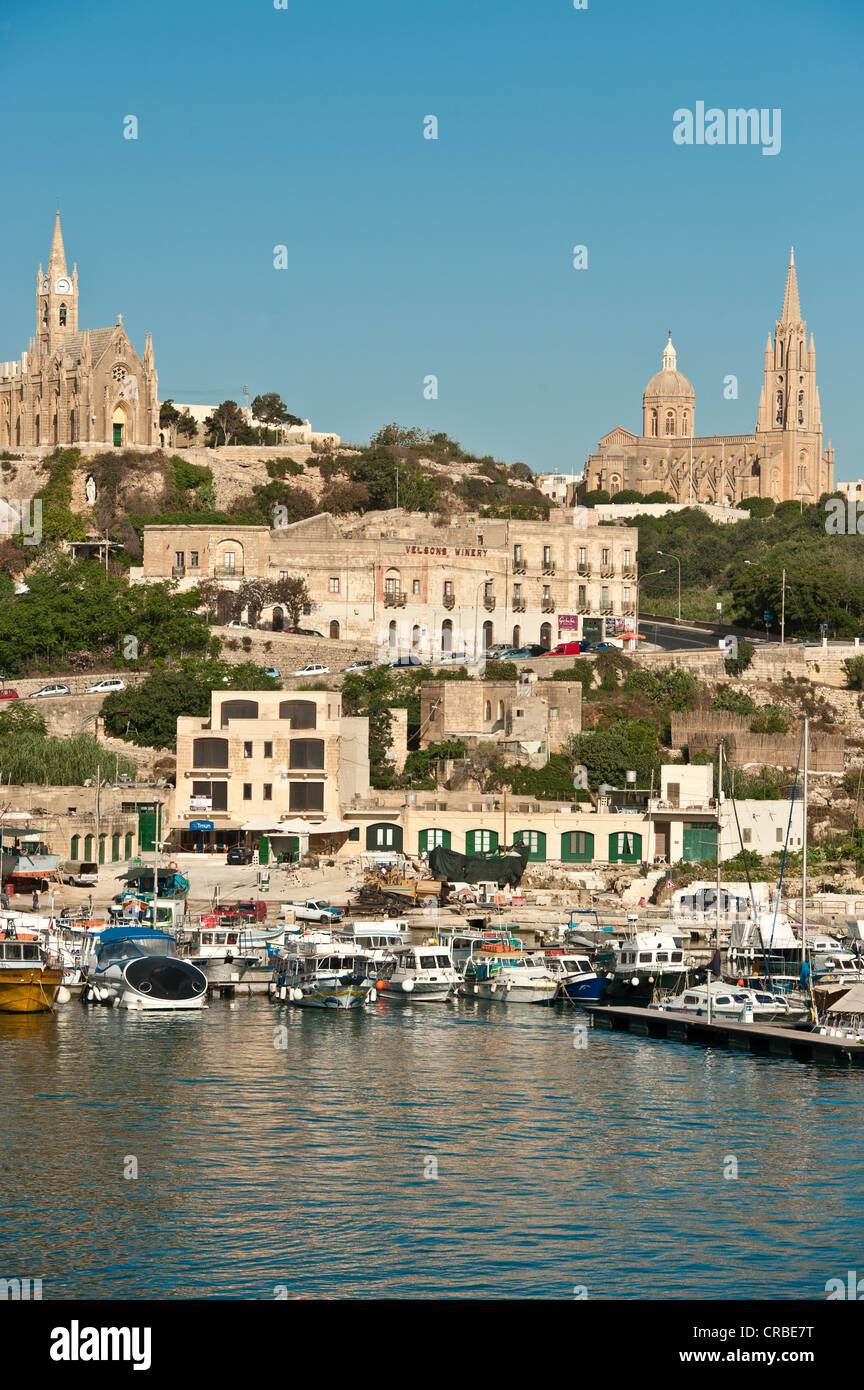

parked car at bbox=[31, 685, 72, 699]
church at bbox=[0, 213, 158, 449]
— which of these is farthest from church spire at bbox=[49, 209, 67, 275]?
parked car at bbox=[31, 685, 72, 699]

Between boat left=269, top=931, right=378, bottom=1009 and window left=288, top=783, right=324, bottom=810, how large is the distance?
1339cm

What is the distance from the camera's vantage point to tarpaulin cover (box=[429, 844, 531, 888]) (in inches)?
1941

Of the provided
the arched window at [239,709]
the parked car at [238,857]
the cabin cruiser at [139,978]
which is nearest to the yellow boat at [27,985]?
the cabin cruiser at [139,978]

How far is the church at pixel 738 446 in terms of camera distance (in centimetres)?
14825

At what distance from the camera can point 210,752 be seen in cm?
5353

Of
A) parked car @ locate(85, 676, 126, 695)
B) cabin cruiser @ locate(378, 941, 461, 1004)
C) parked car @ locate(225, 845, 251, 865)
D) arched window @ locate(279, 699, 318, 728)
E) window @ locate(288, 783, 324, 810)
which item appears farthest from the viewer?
parked car @ locate(85, 676, 126, 695)

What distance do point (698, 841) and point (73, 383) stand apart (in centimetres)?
4533

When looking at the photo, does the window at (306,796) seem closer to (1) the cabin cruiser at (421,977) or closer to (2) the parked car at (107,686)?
(2) the parked car at (107,686)

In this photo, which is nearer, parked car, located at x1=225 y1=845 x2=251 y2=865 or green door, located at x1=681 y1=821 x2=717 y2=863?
parked car, located at x1=225 y1=845 x2=251 y2=865

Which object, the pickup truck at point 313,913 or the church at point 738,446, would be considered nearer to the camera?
the pickup truck at point 313,913

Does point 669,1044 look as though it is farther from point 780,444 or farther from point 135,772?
point 780,444

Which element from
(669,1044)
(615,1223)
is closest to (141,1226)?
(615,1223)

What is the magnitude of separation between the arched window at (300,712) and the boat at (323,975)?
14620 mm

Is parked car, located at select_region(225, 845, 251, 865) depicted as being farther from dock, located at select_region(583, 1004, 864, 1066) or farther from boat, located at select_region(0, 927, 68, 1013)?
dock, located at select_region(583, 1004, 864, 1066)
